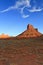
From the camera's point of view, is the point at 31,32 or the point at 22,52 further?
the point at 31,32

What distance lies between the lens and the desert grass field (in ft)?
33.3

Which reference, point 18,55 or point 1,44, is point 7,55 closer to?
point 18,55

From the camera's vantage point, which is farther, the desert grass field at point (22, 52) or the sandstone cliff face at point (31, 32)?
the sandstone cliff face at point (31, 32)

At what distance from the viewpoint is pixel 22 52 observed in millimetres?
11281

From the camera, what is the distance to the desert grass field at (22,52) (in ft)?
33.3

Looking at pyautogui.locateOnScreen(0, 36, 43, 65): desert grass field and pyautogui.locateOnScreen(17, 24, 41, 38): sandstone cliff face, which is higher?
pyautogui.locateOnScreen(17, 24, 41, 38): sandstone cliff face

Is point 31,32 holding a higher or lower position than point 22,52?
higher

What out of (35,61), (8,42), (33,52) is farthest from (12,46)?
(35,61)

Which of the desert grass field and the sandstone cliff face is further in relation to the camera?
the sandstone cliff face

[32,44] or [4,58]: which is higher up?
[32,44]

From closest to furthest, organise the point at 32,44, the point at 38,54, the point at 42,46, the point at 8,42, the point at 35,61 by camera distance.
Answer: the point at 35,61
the point at 38,54
the point at 42,46
the point at 32,44
the point at 8,42

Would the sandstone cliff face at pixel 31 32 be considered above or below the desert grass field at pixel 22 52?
above

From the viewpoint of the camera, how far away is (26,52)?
36.9ft

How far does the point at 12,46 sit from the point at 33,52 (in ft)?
6.74
